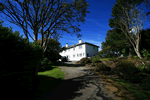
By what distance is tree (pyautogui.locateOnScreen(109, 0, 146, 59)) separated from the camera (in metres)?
15.5

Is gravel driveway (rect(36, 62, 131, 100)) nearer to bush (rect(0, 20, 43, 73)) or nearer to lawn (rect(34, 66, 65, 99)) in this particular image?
lawn (rect(34, 66, 65, 99))

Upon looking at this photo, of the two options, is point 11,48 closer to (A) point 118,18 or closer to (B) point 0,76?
(B) point 0,76

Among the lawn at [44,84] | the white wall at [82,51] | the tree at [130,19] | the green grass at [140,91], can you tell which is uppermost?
the tree at [130,19]

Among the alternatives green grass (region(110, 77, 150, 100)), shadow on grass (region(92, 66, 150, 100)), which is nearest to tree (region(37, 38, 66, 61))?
shadow on grass (region(92, 66, 150, 100))

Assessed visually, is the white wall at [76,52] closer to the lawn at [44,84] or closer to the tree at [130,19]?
the tree at [130,19]

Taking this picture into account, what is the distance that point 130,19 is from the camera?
16.6 metres

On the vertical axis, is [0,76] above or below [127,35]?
below

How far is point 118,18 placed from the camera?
1805 centimetres

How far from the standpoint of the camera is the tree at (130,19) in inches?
609

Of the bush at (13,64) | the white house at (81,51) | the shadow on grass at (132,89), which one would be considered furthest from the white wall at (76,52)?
the bush at (13,64)

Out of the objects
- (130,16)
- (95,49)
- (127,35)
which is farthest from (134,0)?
(95,49)

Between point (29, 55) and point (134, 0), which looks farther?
point (134, 0)

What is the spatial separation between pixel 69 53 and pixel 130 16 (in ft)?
84.7

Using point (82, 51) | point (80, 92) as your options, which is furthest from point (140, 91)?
point (82, 51)
